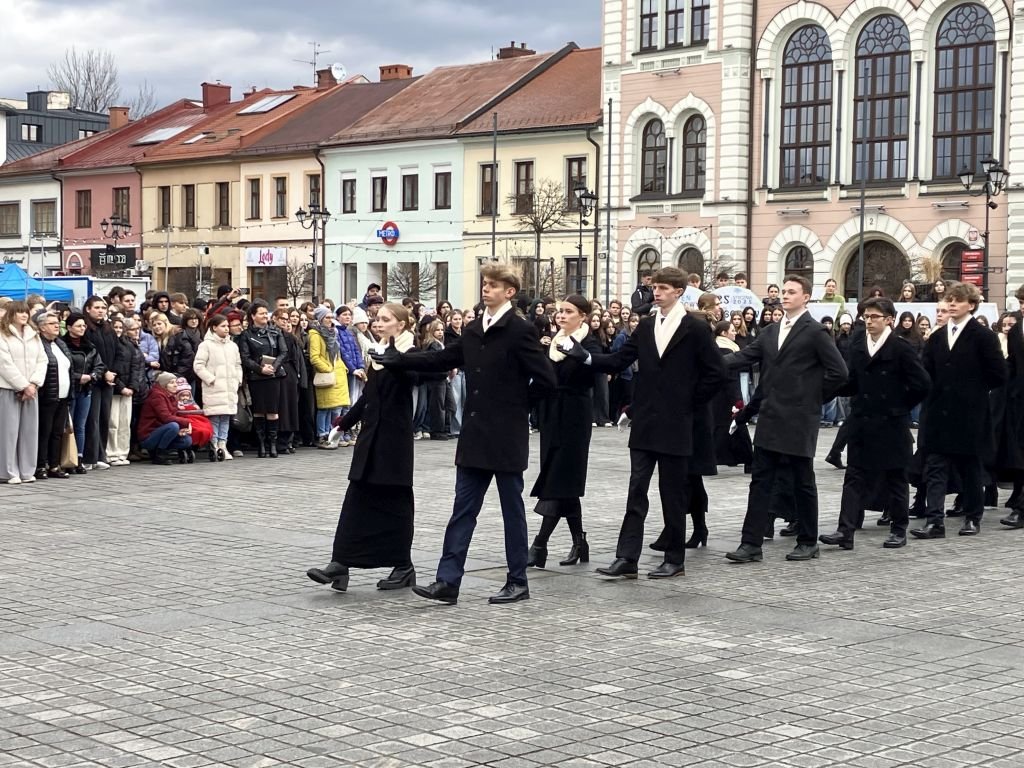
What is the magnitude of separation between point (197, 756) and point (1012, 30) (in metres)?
41.1

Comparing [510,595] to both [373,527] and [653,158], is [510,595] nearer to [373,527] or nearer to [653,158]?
[373,527]

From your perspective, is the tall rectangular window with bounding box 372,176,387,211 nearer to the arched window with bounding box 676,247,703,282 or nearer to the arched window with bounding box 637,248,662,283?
the arched window with bounding box 637,248,662,283

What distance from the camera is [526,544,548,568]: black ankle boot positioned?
10.6 metres

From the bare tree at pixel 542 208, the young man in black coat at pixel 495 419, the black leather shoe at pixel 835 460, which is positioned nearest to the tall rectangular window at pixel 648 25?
the bare tree at pixel 542 208

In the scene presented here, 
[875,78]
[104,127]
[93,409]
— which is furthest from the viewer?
[104,127]

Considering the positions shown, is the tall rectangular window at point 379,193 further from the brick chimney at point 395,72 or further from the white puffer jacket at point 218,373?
the white puffer jacket at point 218,373

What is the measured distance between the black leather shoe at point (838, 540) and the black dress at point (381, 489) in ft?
12.1

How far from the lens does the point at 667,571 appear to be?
33.7ft

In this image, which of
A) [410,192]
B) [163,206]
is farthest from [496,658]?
[163,206]

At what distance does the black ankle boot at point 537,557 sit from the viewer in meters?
10.6

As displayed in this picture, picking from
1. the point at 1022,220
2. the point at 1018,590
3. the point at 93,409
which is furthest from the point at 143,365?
the point at 1022,220

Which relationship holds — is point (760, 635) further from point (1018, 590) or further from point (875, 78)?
point (875, 78)

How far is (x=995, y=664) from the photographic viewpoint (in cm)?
775

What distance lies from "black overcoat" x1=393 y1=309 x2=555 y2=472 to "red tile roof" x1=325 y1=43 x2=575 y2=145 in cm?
4541
